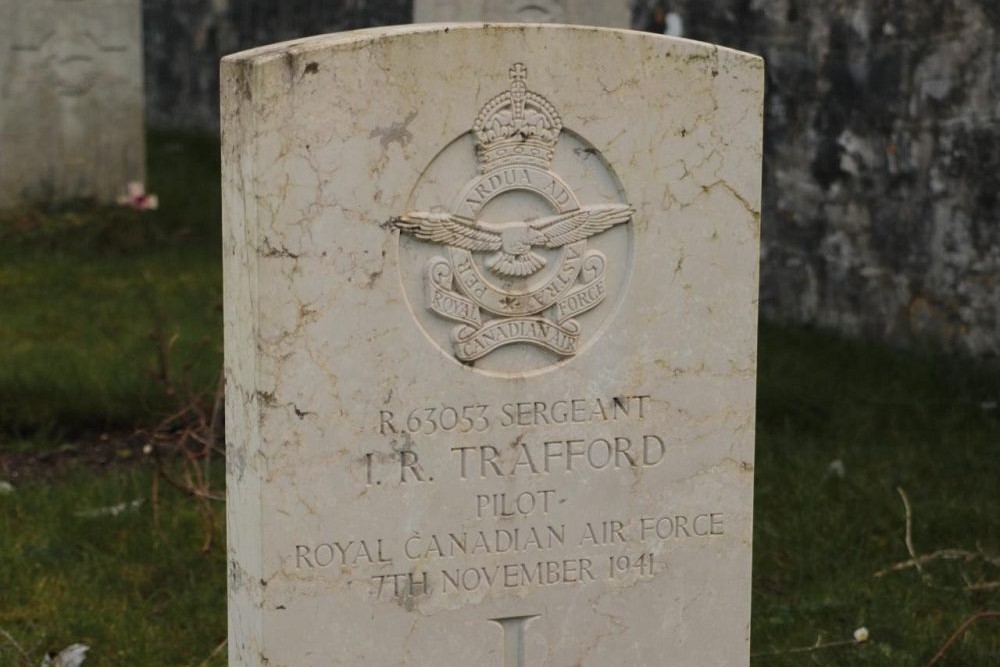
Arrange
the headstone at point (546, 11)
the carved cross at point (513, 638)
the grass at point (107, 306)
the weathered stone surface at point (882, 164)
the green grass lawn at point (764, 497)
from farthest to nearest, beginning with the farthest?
1. the headstone at point (546, 11)
2. the weathered stone surface at point (882, 164)
3. the grass at point (107, 306)
4. the green grass lawn at point (764, 497)
5. the carved cross at point (513, 638)

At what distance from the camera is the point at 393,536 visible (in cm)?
349

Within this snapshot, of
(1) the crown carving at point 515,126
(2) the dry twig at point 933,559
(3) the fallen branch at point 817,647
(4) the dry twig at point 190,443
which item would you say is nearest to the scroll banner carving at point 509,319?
(1) the crown carving at point 515,126

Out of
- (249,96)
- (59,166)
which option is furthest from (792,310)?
(249,96)

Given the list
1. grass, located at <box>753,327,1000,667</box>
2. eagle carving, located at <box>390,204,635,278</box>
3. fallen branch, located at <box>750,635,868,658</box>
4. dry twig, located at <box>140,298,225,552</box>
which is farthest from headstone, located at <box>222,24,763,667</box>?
dry twig, located at <box>140,298,225,552</box>

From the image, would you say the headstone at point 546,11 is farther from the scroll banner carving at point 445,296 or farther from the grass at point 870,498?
the scroll banner carving at point 445,296

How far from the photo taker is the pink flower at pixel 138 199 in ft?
30.8

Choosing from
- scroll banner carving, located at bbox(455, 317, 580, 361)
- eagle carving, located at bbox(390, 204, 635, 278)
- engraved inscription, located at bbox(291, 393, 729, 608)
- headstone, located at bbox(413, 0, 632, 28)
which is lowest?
engraved inscription, located at bbox(291, 393, 729, 608)

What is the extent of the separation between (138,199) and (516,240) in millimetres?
6172

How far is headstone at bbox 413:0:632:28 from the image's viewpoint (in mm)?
7852

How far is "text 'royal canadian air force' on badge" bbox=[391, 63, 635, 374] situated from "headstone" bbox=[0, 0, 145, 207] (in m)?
6.45

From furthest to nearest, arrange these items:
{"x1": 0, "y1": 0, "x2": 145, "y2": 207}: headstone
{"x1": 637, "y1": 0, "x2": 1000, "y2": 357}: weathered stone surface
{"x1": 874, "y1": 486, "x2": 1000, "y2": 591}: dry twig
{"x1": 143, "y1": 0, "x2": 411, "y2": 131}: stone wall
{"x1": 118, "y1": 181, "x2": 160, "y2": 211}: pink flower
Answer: {"x1": 143, "y1": 0, "x2": 411, "y2": 131}: stone wall → {"x1": 0, "y1": 0, "x2": 145, "y2": 207}: headstone → {"x1": 118, "y1": 181, "x2": 160, "y2": 211}: pink flower → {"x1": 637, "y1": 0, "x2": 1000, "y2": 357}: weathered stone surface → {"x1": 874, "y1": 486, "x2": 1000, "y2": 591}: dry twig

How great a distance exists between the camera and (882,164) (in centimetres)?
726

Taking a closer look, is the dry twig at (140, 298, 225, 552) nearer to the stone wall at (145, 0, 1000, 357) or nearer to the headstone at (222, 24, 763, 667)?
the headstone at (222, 24, 763, 667)

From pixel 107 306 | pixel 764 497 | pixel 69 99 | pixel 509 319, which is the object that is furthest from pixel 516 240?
pixel 69 99
